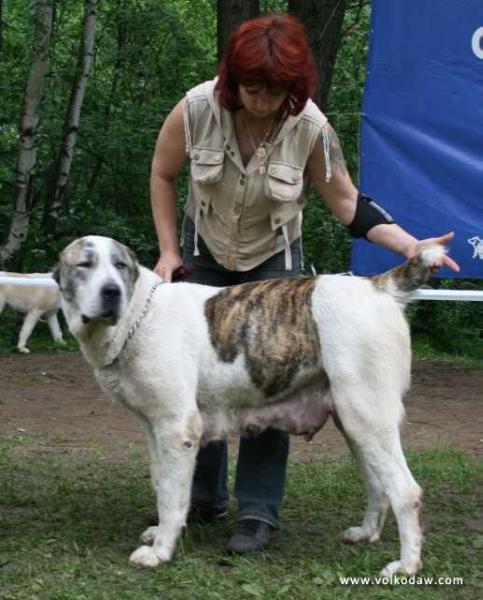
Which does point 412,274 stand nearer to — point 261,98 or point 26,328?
point 261,98

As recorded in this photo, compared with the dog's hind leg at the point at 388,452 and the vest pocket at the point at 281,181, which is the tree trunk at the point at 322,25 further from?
the dog's hind leg at the point at 388,452

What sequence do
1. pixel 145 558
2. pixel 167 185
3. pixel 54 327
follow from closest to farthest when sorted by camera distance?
pixel 145 558
pixel 167 185
pixel 54 327

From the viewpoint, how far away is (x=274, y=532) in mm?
4559

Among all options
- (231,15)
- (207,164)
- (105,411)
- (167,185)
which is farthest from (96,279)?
(231,15)

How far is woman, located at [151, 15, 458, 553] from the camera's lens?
13.5ft

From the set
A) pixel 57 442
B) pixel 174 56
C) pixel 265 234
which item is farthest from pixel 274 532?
pixel 174 56

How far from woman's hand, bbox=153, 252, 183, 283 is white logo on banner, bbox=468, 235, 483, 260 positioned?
115 inches

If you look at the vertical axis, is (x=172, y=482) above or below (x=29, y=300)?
above

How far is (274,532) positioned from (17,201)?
7.65 meters

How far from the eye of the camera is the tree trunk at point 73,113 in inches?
485

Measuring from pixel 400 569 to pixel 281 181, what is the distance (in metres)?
1.61

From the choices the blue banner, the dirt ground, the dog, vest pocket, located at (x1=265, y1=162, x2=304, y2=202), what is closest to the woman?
vest pocket, located at (x1=265, y1=162, x2=304, y2=202)

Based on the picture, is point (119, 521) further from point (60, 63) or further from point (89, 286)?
point (60, 63)

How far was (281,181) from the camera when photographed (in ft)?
14.1
